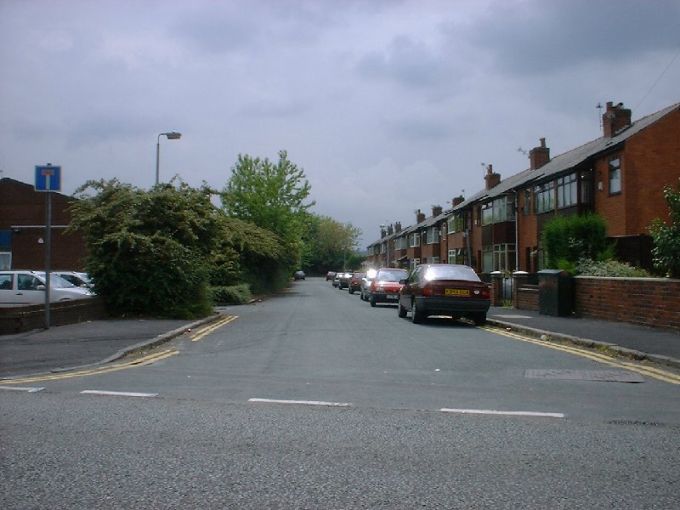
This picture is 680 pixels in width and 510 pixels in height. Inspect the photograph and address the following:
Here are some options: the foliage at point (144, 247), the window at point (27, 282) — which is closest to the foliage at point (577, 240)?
the foliage at point (144, 247)

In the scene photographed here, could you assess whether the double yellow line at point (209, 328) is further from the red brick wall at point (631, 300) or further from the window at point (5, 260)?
the window at point (5, 260)

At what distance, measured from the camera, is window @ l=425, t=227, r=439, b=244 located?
6705 centimetres

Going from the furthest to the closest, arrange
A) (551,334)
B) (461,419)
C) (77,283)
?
(77,283)
(551,334)
(461,419)

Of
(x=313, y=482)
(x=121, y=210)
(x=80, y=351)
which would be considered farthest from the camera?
(x=121, y=210)

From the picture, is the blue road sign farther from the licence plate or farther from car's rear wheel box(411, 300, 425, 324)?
the licence plate

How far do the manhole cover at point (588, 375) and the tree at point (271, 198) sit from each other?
4097 centimetres

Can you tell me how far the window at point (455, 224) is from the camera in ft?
180

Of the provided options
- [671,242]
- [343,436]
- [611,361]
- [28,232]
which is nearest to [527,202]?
[671,242]

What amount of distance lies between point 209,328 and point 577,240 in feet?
44.1

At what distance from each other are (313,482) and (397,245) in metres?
89.1

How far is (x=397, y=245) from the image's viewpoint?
307 ft

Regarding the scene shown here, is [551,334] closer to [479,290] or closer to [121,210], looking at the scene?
[479,290]

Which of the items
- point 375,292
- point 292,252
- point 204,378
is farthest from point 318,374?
point 292,252

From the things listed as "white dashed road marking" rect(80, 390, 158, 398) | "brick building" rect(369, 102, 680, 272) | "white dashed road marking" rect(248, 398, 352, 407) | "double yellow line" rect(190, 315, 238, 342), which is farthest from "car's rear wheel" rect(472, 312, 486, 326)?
"white dashed road marking" rect(80, 390, 158, 398)
